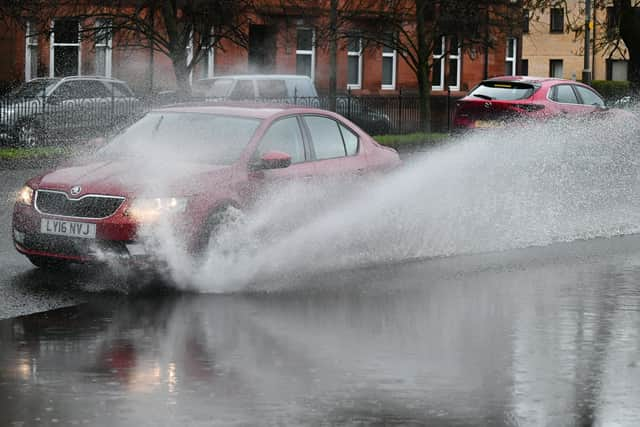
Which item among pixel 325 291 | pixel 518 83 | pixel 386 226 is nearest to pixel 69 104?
pixel 518 83

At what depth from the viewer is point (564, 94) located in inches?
1095

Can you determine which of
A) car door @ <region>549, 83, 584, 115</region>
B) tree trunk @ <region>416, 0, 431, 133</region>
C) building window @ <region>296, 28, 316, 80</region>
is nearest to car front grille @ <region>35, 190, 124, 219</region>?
car door @ <region>549, 83, 584, 115</region>

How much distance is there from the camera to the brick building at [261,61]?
1550 inches

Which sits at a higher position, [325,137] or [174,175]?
[325,137]

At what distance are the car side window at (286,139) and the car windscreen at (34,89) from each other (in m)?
19.3

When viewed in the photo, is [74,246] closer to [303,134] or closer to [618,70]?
[303,134]

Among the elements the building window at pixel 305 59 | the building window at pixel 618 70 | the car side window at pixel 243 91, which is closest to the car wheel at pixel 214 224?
the car side window at pixel 243 91

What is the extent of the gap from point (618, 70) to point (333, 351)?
75.0 m

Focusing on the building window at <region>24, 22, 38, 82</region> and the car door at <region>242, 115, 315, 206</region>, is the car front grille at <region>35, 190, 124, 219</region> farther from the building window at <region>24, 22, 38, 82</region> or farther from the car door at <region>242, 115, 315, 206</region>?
the building window at <region>24, 22, 38, 82</region>

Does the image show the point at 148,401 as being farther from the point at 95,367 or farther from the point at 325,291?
the point at 325,291

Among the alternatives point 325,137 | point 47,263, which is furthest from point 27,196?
point 325,137

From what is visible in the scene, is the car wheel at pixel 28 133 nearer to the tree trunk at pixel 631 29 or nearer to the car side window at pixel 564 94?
the car side window at pixel 564 94

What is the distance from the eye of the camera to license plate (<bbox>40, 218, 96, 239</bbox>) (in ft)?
36.6

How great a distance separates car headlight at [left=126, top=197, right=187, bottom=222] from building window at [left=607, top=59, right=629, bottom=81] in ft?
236
